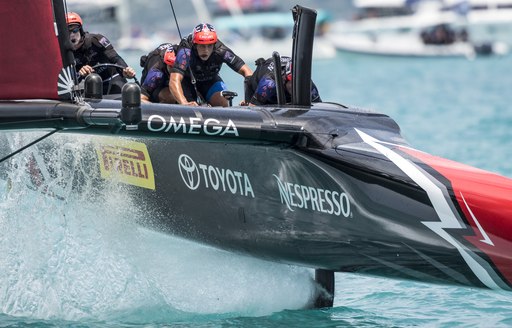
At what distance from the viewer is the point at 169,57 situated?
795 centimetres

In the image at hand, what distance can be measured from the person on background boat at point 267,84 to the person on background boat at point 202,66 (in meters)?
0.49

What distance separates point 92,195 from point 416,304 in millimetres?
2232

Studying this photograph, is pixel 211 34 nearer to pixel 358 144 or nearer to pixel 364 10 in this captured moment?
pixel 358 144

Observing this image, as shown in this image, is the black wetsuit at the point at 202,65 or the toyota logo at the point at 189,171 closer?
the toyota logo at the point at 189,171

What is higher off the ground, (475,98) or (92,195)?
(92,195)

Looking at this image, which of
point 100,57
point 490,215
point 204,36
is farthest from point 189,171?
point 100,57

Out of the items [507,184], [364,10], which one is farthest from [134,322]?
[364,10]

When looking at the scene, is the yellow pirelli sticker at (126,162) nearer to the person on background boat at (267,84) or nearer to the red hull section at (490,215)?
the person on background boat at (267,84)

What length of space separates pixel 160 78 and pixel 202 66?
1.17 feet

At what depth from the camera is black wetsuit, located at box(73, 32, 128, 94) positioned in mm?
8297

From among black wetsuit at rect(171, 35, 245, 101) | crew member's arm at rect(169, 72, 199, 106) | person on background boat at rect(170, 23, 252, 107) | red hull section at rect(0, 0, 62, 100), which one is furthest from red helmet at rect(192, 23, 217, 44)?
red hull section at rect(0, 0, 62, 100)

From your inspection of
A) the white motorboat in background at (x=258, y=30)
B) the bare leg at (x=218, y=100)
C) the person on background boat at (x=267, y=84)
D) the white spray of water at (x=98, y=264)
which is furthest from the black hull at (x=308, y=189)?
the white motorboat in background at (x=258, y=30)

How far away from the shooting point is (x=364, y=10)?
5656 centimetres

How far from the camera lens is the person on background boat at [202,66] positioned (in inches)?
299
